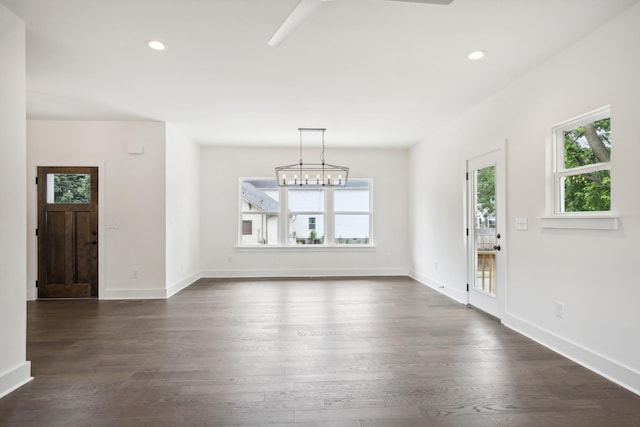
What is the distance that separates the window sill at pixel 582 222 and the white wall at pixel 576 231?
0.05 m


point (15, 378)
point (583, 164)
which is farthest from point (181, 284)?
point (583, 164)

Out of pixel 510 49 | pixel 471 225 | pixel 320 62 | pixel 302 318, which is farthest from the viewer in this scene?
pixel 471 225

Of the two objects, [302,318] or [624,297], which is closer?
[624,297]

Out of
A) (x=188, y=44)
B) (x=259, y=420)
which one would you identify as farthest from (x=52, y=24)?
(x=259, y=420)

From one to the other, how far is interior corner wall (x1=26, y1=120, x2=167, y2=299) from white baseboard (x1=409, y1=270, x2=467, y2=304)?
168 inches

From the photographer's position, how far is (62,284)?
5.10 m

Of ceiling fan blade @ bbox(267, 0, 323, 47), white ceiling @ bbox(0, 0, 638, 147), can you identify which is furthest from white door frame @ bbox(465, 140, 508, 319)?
ceiling fan blade @ bbox(267, 0, 323, 47)

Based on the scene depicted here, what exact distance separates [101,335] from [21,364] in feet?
3.38

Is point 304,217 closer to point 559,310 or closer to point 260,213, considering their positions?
point 260,213

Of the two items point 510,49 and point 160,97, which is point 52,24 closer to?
point 160,97

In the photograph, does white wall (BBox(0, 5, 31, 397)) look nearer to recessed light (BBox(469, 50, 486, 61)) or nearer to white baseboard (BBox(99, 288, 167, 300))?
white baseboard (BBox(99, 288, 167, 300))

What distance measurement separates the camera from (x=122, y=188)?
5.11m

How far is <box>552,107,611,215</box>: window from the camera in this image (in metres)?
2.71

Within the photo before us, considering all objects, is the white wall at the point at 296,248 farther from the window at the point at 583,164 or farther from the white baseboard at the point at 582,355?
the window at the point at 583,164
